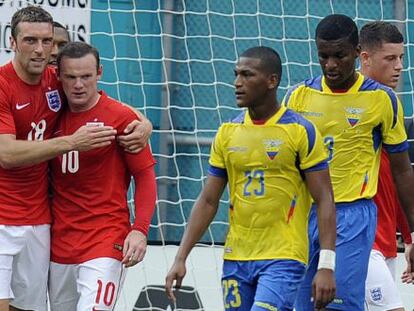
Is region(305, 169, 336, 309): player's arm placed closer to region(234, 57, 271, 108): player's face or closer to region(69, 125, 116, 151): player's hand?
region(234, 57, 271, 108): player's face

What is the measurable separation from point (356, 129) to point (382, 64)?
2.34 feet

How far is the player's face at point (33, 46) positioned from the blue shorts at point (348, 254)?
5.09ft

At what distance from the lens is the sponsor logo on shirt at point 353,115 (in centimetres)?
661

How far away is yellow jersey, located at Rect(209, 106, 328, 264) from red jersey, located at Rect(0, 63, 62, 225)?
1.04m

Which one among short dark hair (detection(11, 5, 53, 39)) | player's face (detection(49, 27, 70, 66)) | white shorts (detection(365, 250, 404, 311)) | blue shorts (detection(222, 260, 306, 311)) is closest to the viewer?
blue shorts (detection(222, 260, 306, 311))

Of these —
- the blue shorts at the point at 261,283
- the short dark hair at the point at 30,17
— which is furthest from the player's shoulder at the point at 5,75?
the blue shorts at the point at 261,283

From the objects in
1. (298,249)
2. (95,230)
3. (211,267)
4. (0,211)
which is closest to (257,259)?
(298,249)

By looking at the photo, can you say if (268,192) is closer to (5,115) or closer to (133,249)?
(133,249)

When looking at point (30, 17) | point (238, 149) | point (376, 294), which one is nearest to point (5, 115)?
point (30, 17)

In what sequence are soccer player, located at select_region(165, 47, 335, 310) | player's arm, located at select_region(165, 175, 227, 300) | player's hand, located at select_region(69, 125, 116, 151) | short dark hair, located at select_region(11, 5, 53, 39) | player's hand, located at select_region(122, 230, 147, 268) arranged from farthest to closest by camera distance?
short dark hair, located at select_region(11, 5, 53, 39) → player's hand, located at select_region(122, 230, 147, 268) → player's hand, located at select_region(69, 125, 116, 151) → player's arm, located at select_region(165, 175, 227, 300) → soccer player, located at select_region(165, 47, 335, 310)

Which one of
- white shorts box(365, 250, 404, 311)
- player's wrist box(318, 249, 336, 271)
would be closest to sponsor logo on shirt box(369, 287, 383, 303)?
white shorts box(365, 250, 404, 311)

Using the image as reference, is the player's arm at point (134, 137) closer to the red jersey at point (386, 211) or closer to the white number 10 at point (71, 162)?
the white number 10 at point (71, 162)

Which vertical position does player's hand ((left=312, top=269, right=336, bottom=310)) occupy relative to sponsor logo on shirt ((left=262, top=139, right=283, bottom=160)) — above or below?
below

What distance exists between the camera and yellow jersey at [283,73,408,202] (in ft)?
21.7
